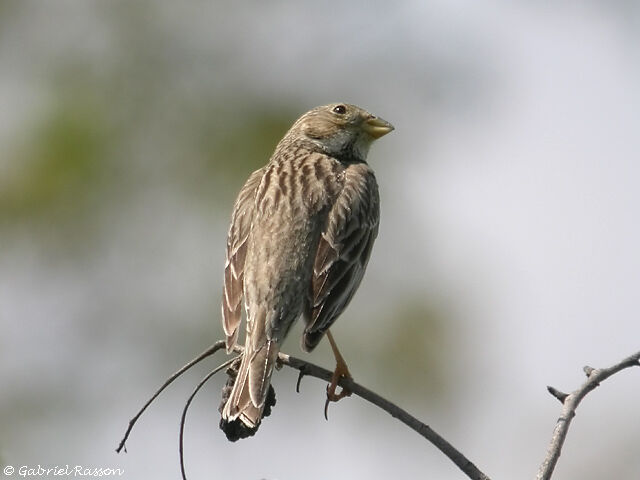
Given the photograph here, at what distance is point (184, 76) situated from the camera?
→ 43.2 feet

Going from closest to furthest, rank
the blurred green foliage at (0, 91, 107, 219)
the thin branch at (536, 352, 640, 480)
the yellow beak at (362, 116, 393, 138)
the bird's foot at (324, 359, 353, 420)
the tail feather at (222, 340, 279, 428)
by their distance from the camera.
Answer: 1. the thin branch at (536, 352, 640, 480)
2. the tail feather at (222, 340, 279, 428)
3. the bird's foot at (324, 359, 353, 420)
4. the yellow beak at (362, 116, 393, 138)
5. the blurred green foliage at (0, 91, 107, 219)

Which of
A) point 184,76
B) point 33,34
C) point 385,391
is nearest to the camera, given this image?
point 385,391

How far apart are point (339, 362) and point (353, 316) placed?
435 cm

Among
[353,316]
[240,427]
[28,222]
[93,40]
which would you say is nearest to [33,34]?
[93,40]

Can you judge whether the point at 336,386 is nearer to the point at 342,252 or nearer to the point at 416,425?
the point at 342,252

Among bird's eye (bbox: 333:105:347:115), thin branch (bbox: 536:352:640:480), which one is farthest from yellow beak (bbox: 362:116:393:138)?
Result: thin branch (bbox: 536:352:640:480)

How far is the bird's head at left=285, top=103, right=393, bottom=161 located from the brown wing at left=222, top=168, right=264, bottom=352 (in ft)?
2.40

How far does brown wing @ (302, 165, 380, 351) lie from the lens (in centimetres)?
671

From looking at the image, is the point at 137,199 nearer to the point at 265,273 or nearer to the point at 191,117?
the point at 191,117

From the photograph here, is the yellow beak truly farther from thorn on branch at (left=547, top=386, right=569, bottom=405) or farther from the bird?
thorn on branch at (left=547, top=386, right=569, bottom=405)

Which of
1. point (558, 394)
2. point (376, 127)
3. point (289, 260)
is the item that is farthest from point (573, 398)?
point (376, 127)

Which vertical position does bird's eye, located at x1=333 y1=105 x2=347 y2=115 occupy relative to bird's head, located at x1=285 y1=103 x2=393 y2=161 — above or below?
above

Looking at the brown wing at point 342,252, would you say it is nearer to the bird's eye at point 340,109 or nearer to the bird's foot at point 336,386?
the bird's foot at point 336,386

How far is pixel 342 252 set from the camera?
7066 millimetres
